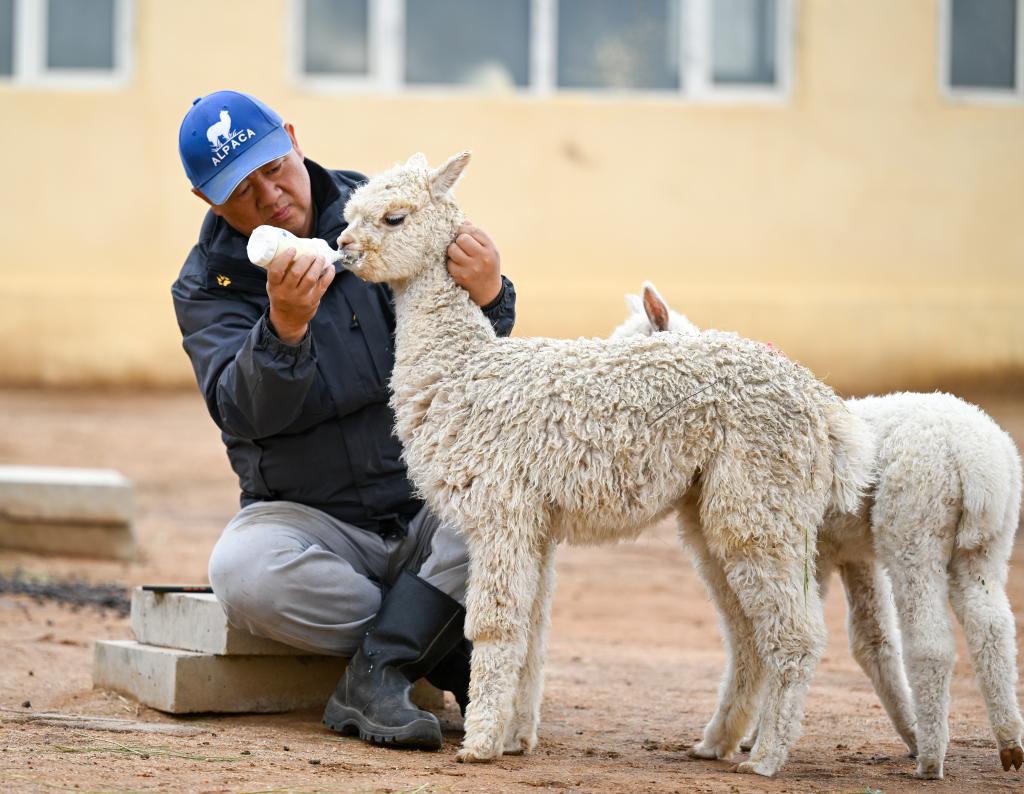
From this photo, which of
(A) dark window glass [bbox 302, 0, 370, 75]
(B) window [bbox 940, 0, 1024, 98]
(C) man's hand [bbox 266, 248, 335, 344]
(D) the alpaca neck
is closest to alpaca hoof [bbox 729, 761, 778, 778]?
(D) the alpaca neck

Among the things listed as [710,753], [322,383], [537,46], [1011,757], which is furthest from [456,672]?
[537,46]

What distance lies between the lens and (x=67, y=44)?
580 inches

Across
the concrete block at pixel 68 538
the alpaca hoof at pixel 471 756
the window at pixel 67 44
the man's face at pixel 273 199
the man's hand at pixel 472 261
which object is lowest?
the concrete block at pixel 68 538

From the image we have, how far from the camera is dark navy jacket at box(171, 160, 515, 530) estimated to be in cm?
498

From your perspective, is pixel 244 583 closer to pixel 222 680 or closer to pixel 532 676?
pixel 222 680

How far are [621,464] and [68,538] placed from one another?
219 inches

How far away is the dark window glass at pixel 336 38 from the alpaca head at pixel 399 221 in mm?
10477

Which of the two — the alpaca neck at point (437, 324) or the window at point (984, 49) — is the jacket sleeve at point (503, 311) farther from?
the window at point (984, 49)

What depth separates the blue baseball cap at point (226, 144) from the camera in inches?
194

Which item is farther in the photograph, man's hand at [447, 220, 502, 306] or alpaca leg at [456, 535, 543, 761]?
man's hand at [447, 220, 502, 306]

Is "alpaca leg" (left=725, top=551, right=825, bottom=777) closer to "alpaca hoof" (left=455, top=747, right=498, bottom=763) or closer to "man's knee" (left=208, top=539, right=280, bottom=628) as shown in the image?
"alpaca hoof" (left=455, top=747, right=498, bottom=763)

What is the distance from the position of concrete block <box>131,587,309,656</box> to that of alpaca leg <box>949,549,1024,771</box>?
2369 millimetres

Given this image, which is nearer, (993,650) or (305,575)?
(993,650)

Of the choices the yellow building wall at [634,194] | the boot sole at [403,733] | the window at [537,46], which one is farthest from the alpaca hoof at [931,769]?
the window at [537,46]
